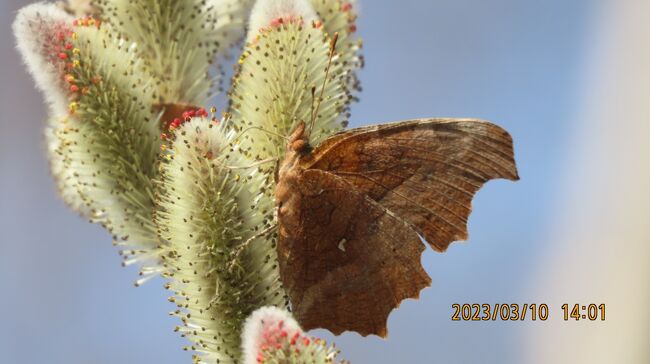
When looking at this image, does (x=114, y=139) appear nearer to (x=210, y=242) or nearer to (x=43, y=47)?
(x=43, y=47)

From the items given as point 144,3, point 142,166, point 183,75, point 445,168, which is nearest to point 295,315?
point 445,168

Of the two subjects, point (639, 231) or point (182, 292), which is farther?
point (639, 231)

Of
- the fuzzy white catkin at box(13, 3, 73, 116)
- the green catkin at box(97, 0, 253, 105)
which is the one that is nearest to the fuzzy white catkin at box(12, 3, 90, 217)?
the fuzzy white catkin at box(13, 3, 73, 116)

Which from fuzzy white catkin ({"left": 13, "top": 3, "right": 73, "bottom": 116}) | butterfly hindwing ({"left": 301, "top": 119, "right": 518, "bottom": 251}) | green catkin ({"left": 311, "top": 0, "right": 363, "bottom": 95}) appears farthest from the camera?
green catkin ({"left": 311, "top": 0, "right": 363, "bottom": 95})

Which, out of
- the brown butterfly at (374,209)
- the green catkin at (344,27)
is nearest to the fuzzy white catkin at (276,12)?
the green catkin at (344,27)

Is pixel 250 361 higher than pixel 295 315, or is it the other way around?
pixel 295 315

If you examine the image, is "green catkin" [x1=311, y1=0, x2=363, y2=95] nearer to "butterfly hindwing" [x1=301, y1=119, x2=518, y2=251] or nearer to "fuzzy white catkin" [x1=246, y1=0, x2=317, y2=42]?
"fuzzy white catkin" [x1=246, y1=0, x2=317, y2=42]

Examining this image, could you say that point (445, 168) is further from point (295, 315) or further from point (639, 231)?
point (639, 231)
